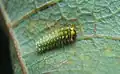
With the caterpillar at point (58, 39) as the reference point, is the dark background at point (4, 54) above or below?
below

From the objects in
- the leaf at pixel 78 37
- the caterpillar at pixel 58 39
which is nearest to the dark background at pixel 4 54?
the leaf at pixel 78 37

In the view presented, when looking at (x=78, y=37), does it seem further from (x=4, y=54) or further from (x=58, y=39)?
(x=4, y=54)

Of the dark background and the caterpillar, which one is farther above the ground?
the caterpillar

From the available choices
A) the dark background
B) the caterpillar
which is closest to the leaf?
the caterpillar

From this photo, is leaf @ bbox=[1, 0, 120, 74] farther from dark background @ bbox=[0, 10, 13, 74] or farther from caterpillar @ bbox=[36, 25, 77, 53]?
dark background @ bbox=[0, 10, 13, 74]

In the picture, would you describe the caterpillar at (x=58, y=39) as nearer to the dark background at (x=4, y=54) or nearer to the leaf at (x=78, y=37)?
the leaf at (x=78, y=37)

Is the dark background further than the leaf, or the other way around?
the dark background

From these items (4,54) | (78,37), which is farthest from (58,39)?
(4,54)
